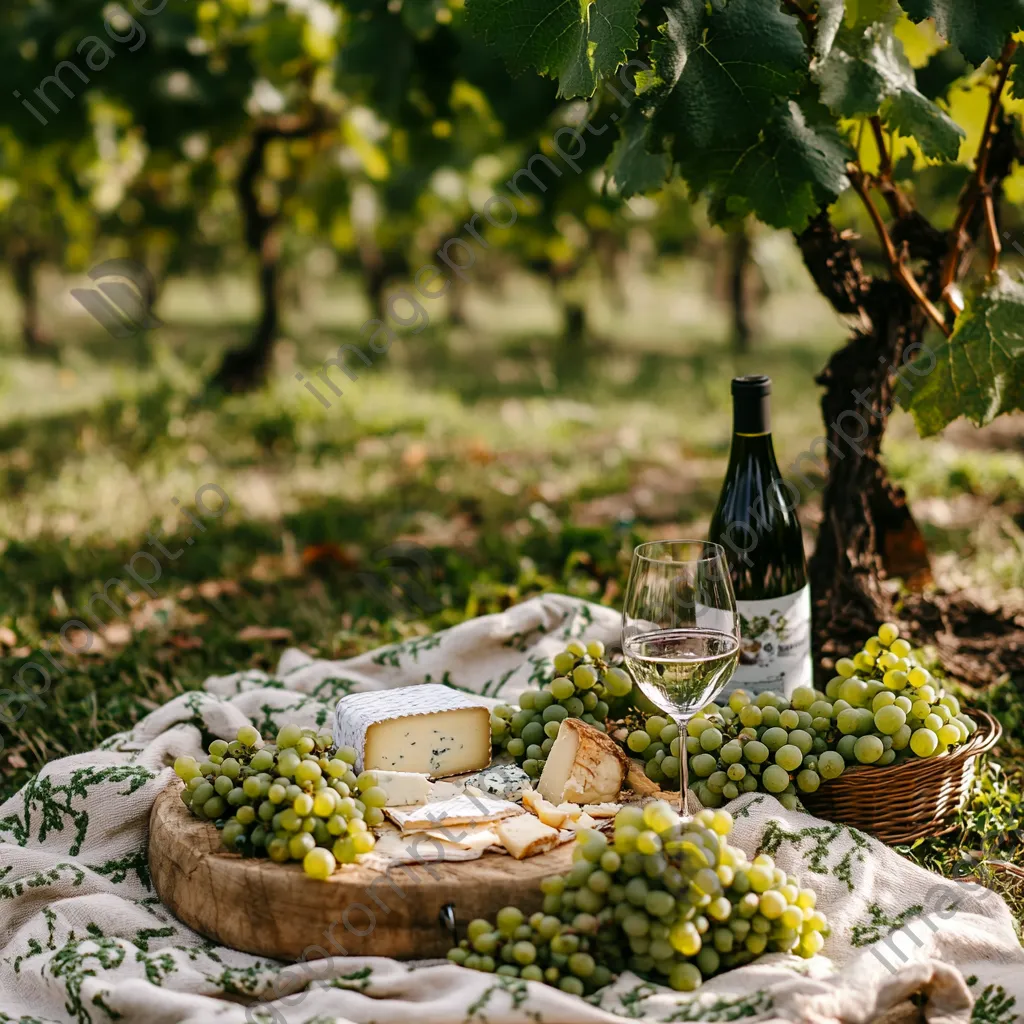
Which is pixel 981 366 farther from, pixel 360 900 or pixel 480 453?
pixel 480 453

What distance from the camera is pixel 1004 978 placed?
2123 millimetres

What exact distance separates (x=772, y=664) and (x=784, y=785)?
420 millimetres

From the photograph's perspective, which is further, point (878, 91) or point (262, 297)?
point (262, 297)

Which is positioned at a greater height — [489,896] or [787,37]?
[787,37]

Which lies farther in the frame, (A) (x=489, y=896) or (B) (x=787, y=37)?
(B) (x=787, y=37)

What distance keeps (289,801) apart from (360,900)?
235mm

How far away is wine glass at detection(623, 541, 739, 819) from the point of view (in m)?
2.18

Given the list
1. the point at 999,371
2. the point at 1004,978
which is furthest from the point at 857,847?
the point at 999,371

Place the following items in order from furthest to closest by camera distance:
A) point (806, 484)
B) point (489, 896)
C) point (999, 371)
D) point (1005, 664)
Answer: point (806, 484), point (1005, 664), point (999, 371), point (489, 896)

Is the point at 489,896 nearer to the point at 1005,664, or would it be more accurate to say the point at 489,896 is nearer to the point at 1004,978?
the point at 1004,978

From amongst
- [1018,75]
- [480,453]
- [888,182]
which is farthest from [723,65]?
[480,453]

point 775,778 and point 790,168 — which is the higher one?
point 790,168

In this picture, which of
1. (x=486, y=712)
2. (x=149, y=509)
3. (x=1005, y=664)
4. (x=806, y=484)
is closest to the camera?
(x=486, y=712)

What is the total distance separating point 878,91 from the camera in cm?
275
